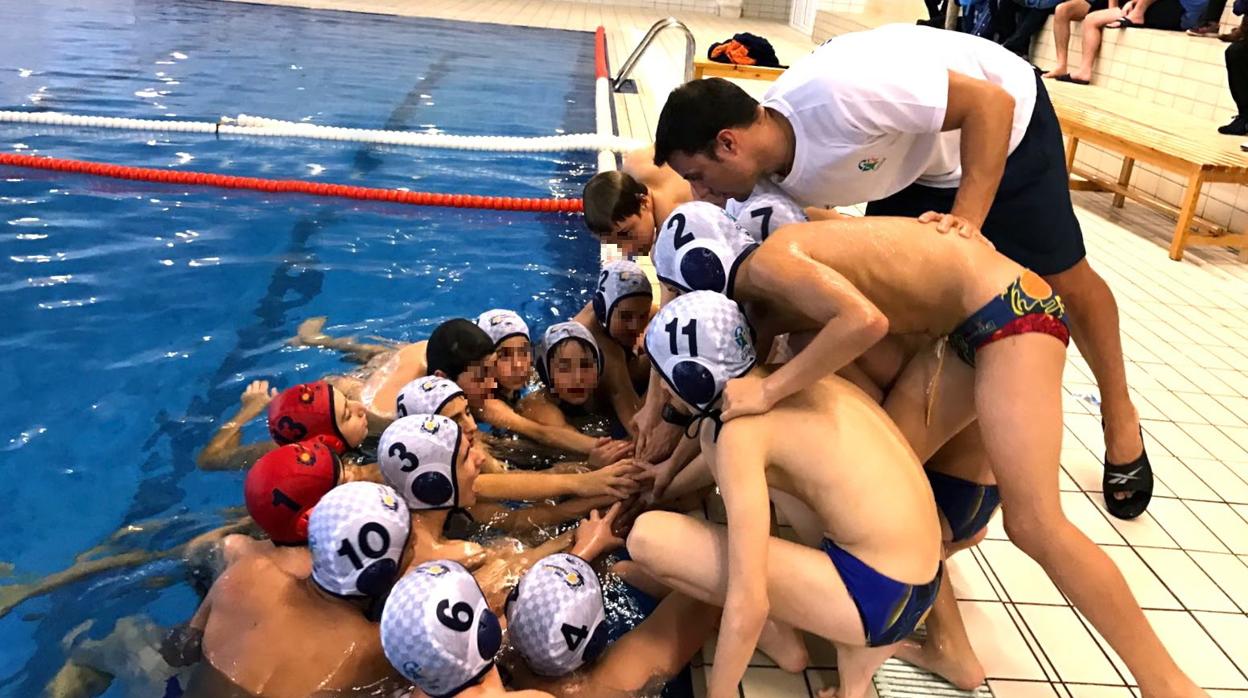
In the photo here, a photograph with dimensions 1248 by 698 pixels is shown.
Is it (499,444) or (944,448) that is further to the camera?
(499,444)

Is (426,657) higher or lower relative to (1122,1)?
lower

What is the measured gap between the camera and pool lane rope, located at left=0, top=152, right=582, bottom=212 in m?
7.17

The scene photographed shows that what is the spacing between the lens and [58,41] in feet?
41.6

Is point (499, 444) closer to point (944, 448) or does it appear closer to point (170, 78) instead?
point (944, 448)

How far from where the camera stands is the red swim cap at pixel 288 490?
264 centimetres

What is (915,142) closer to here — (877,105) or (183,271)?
(877,105)

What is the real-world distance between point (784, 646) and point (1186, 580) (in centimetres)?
146

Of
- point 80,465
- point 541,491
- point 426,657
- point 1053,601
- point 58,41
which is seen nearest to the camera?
point 426,657

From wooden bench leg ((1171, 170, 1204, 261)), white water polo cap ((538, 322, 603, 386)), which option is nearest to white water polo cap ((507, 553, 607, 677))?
white water polo cap ((538, 322, 603, 386))

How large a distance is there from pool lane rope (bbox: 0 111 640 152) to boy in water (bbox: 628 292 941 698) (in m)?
6.35

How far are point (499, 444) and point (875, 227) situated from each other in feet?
6.90

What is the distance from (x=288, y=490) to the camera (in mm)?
2648

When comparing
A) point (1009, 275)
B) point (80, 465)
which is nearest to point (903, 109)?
point (1009, 275)

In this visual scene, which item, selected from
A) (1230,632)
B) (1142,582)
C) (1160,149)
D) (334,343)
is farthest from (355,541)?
(1160,149)
